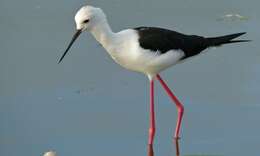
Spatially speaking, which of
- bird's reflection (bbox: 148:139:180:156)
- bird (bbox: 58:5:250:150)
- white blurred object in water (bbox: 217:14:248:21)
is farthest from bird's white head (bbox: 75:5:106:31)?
white blurred object in water (bbox: 217:14:248:21)

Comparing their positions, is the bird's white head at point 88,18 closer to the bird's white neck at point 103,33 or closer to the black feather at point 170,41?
the bird's white neck at point 103,33

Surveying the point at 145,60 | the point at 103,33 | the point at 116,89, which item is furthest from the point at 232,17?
the point at 103,33

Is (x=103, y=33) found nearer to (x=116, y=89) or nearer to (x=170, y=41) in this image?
(x=170, y=41)

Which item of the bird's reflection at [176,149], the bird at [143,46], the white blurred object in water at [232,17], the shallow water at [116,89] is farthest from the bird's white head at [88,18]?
the white blurred object in water at [232,17]

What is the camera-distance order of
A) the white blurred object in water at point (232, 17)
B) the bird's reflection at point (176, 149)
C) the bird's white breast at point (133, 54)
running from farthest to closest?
1. the white blurred object in water at point (232, 17)
2. the bird's white breast at point (133, 54)
3. the bird's reflection at point (176, 149)

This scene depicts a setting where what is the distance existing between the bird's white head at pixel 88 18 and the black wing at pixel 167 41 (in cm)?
31

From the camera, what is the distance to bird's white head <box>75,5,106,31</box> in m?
4.54

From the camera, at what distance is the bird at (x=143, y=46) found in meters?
4.59

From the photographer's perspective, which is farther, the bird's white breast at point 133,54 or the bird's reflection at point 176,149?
the bird's white breast at point 133,54

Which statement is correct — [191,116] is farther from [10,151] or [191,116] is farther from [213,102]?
[10,151]

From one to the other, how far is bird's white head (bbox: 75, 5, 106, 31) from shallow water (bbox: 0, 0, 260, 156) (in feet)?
2.04

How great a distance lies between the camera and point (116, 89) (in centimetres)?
522

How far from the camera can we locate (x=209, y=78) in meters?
5.33

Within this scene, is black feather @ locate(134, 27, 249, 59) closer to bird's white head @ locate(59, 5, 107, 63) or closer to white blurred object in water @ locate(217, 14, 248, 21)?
bird's white head @ locate(59, 5, 107, 63)
